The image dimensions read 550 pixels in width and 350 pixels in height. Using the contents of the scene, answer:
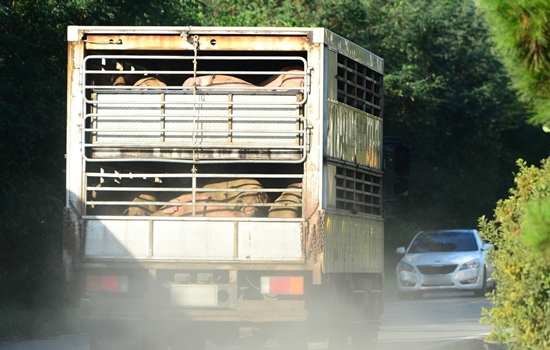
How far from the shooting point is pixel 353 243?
11.1 metres

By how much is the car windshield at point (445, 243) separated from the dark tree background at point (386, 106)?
12.6 feet

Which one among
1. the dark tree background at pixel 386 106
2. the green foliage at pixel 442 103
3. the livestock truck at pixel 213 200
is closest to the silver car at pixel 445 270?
the dark tree background at pixel 386 106

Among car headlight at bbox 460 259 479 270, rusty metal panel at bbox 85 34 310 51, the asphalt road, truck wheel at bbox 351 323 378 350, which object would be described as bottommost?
the asphalt road

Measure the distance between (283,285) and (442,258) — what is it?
15447 millimetres

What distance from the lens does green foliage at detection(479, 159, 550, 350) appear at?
8055 mm

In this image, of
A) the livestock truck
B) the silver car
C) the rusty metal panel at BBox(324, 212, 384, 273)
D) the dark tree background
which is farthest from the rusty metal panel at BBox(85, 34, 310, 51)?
the silver car

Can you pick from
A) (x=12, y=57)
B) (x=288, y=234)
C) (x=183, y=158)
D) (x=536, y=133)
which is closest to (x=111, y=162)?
(x=183, y=158)

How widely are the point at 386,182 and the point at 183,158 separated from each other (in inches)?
935

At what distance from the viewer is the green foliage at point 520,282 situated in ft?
26.4

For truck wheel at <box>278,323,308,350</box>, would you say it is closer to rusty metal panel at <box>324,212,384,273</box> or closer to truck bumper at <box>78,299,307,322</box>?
truck bumper at <box>78,299,307,322</box>

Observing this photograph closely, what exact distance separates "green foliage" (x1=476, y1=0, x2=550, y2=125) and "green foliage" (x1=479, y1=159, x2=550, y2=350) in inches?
70.1

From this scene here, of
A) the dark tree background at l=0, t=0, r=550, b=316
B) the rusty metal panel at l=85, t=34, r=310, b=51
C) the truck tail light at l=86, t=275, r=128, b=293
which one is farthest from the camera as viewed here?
the dark tree background at l=0, t=0, r=550, b=316

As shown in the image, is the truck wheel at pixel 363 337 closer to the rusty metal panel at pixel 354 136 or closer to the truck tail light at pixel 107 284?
the rusty metal panel at pixel 354 136

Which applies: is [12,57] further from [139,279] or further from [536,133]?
[536,133]
